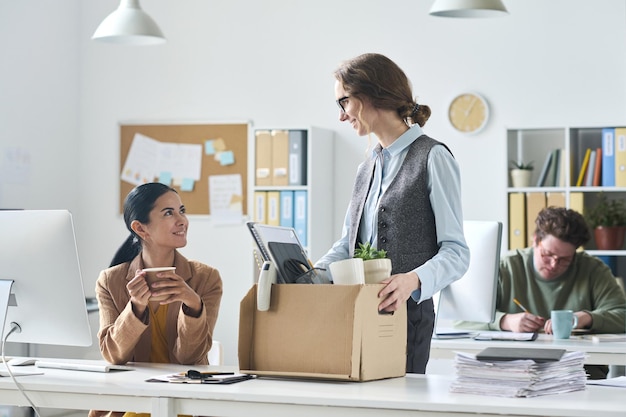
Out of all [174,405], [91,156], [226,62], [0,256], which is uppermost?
[226,62]

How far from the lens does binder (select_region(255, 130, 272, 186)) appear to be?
5641 mm

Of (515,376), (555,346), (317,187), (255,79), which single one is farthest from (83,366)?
(255,79)

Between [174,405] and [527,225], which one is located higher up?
[527,225]

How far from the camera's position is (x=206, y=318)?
2.63 meters

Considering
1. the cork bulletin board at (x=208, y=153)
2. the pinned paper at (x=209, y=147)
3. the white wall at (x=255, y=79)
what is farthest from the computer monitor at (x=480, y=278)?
the pinned paper at (x=209, y=147)

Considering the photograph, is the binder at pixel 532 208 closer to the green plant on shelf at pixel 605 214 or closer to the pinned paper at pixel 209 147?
the green plant on shelf at pixel 605 214

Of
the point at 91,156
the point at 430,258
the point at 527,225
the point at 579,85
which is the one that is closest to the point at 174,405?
the point at 430,258

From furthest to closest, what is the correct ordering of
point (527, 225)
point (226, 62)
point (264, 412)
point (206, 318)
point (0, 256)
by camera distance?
point (226, 62) → point (527, 225) → point (206, 318) → point (0, 256) → point (264, 412)

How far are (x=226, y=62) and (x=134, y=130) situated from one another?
0.77 meters

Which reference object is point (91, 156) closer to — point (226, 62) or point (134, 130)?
point (134, 130)

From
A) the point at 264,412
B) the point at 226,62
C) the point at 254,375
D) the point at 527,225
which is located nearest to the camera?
the point at 264,412

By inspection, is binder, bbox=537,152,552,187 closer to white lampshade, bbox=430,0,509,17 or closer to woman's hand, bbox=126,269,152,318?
white lampshade, bbox=430,0,509,17

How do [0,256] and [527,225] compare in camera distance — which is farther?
[527,225]

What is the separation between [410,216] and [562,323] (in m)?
1.38
